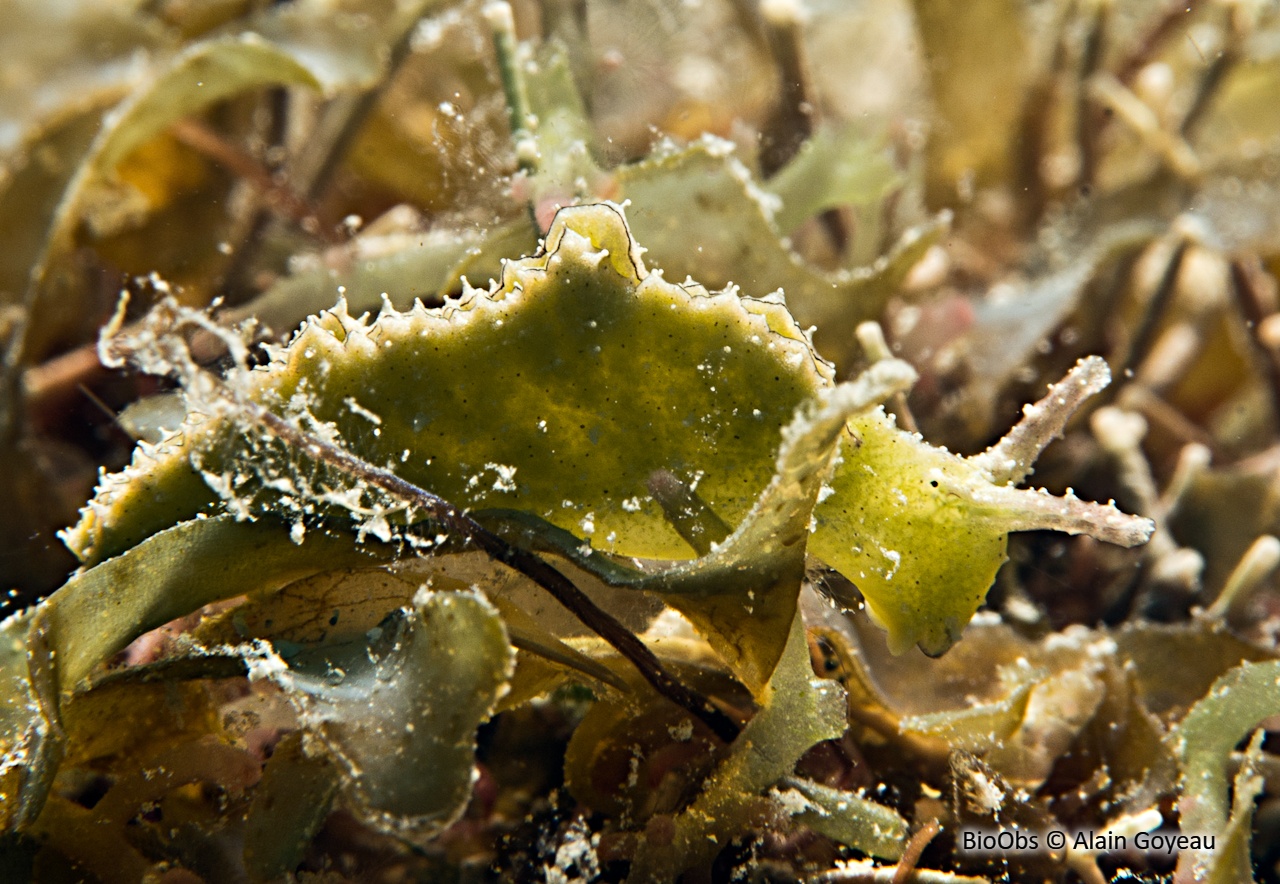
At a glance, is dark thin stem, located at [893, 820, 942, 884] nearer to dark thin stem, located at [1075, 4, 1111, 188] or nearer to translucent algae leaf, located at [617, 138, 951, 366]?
translucent algae leaf, located at [617, 138, 951, 366]

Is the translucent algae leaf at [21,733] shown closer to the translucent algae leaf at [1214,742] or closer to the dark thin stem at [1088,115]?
the translucent algae leaf at [1214,742]

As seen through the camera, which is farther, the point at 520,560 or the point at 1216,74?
the point at 1216,74

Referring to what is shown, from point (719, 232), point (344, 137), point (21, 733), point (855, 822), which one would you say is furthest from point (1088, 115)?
point (21, 733)

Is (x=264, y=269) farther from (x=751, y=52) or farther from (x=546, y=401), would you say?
(x=751, y=52)

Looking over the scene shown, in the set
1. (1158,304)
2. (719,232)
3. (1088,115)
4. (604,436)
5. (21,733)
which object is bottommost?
(21,733)

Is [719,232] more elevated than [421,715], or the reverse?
[719,232]

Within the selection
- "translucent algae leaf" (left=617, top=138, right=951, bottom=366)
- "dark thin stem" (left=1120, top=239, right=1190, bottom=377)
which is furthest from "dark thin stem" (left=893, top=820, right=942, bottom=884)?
"dark thin stem" (left=1120, top=239, right=1190, bottom=377)

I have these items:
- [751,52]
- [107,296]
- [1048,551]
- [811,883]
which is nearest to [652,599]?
[811,883]

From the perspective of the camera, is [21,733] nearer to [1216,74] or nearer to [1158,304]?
[1158,304]
